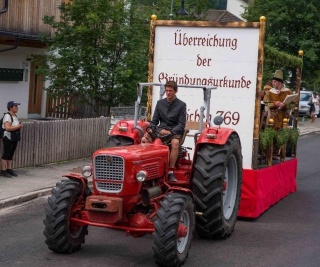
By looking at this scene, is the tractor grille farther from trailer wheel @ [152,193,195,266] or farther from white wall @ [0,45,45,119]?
white wall @ [0,45,45,119]

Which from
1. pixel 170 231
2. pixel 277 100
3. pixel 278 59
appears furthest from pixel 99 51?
pixel 170 231

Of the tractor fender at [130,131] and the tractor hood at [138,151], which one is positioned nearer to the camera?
the tractor hood at [138,151]

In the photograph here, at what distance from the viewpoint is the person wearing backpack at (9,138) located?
16203 millimetres

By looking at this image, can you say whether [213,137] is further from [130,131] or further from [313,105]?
[313,105]

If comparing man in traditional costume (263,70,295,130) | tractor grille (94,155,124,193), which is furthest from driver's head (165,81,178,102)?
man in traditional costume (263,70,295,130)

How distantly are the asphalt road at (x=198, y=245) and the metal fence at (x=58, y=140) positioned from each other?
3.46 metres

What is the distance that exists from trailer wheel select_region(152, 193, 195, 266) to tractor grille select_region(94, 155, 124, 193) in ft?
1.95

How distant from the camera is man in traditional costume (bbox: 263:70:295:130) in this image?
15.4 m

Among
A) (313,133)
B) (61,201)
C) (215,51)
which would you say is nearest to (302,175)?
(215,51)

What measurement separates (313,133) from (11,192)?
25541 mm

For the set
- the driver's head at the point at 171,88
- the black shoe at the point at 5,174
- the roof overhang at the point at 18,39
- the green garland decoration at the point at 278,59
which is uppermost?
the roof overhang at the point at 18,39

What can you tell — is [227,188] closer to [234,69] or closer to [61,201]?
[234,69]

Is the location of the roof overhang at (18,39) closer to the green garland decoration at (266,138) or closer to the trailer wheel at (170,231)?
the green garland decoration at (266,138)

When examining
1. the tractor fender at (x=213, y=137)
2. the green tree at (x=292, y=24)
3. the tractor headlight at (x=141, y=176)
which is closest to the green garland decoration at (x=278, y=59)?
the tractor fender at (x=213, y=137)
